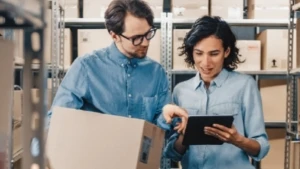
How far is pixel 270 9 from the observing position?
361cm

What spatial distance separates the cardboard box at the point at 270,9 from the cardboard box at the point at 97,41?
745mm

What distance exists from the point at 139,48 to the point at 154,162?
517 millimetres

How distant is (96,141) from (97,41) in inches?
86.6

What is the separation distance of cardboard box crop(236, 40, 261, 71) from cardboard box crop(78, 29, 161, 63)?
608mm

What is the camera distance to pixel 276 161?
3605 mm

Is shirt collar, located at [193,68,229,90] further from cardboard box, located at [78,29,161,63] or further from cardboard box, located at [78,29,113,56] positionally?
cardboard box, located at [78,29,113,56]

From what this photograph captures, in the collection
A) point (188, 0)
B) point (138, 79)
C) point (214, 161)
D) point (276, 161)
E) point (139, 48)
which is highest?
point (188, 0)

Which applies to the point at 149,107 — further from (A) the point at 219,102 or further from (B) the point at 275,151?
(B) the point at 275,151

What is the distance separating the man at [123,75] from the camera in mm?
1781

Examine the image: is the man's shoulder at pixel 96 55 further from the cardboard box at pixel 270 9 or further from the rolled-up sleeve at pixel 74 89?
the cardboard box at pixel 270 9

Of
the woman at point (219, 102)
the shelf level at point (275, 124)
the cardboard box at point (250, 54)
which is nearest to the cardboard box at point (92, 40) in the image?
the cardboard box at point (250, 54)

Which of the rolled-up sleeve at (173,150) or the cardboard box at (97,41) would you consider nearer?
the rolled-up sleeve at (173,150)

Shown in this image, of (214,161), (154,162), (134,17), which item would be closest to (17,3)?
(154,162)

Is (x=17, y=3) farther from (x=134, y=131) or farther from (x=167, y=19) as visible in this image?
(x=167, y=19)
